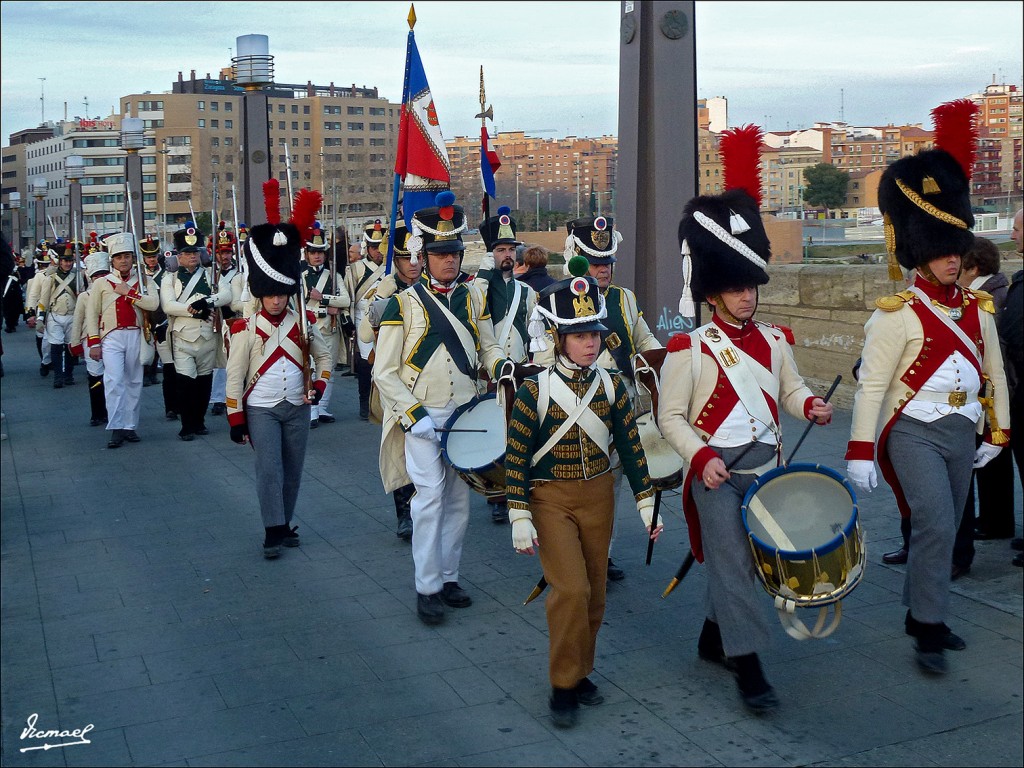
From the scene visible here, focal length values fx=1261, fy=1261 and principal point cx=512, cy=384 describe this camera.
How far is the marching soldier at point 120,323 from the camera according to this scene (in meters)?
13.0

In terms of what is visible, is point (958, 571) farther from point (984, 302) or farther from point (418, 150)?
point (418, 150)

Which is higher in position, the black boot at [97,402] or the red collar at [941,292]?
the red collar at [941,292]

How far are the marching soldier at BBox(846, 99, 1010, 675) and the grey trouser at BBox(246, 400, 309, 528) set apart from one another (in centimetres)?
397

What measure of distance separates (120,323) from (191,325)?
30.2 inches

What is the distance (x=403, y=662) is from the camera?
19.9 feet

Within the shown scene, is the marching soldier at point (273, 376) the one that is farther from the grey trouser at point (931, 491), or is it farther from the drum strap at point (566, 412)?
the grey trouser at point (931, 491)

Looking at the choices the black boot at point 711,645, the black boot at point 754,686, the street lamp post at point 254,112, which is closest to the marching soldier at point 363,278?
the street lamp post at point 254,112

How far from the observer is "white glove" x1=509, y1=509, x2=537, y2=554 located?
528 cm

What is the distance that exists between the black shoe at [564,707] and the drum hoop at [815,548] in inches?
39.6

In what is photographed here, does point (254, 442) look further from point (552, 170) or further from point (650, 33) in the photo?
point (552, 170)

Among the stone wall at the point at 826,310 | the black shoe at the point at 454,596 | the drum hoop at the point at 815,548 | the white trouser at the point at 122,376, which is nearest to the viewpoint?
the drum hoop at the point at 815,548

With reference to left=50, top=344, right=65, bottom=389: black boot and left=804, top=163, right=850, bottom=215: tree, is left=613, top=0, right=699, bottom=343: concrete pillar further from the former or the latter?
left=50, top=344, right=65, bottom=389: black boot

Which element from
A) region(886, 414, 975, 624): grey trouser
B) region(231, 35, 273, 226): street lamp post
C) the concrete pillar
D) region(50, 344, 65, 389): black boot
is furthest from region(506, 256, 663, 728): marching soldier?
region(50, 344, 65, 389): black boot
